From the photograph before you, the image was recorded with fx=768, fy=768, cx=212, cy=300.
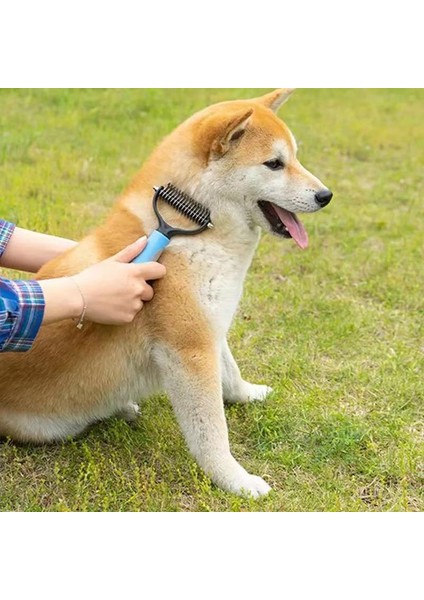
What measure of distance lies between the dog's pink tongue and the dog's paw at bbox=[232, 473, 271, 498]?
2.83 feet

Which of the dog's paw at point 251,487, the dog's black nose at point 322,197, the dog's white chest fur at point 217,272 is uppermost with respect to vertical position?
the dog's black nose at point 322,197

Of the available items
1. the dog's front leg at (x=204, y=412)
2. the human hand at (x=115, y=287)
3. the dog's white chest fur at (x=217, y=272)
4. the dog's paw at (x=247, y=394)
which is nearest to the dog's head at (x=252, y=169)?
the dog's white chest fur at (x=217, y=272)

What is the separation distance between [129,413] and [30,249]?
79cm

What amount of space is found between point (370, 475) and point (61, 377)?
122 cm

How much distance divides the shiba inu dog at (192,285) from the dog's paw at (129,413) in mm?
277

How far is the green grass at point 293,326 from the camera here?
284 centimetres

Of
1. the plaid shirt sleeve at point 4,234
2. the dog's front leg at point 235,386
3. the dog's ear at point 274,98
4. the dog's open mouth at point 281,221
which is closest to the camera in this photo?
the dog's open mouth at point 281,221

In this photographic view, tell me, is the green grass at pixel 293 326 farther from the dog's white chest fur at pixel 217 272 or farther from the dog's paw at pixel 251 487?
the dog's white chest fur at pixel 217 272

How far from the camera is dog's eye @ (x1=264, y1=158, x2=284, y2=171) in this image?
2705mm

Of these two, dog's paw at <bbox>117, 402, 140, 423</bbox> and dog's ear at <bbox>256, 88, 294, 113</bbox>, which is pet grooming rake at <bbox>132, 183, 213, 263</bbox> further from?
dog's paw at <bbox>117, 402, 140, 423</bbox>

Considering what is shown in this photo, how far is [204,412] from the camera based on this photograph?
2.70 metres

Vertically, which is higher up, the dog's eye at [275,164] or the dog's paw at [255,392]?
the dog's eye at [275,164]

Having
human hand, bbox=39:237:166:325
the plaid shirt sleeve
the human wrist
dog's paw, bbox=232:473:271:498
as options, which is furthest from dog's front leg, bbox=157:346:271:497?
the plaid shirt sleeve

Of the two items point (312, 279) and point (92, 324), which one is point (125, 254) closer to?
point (92, 324)
